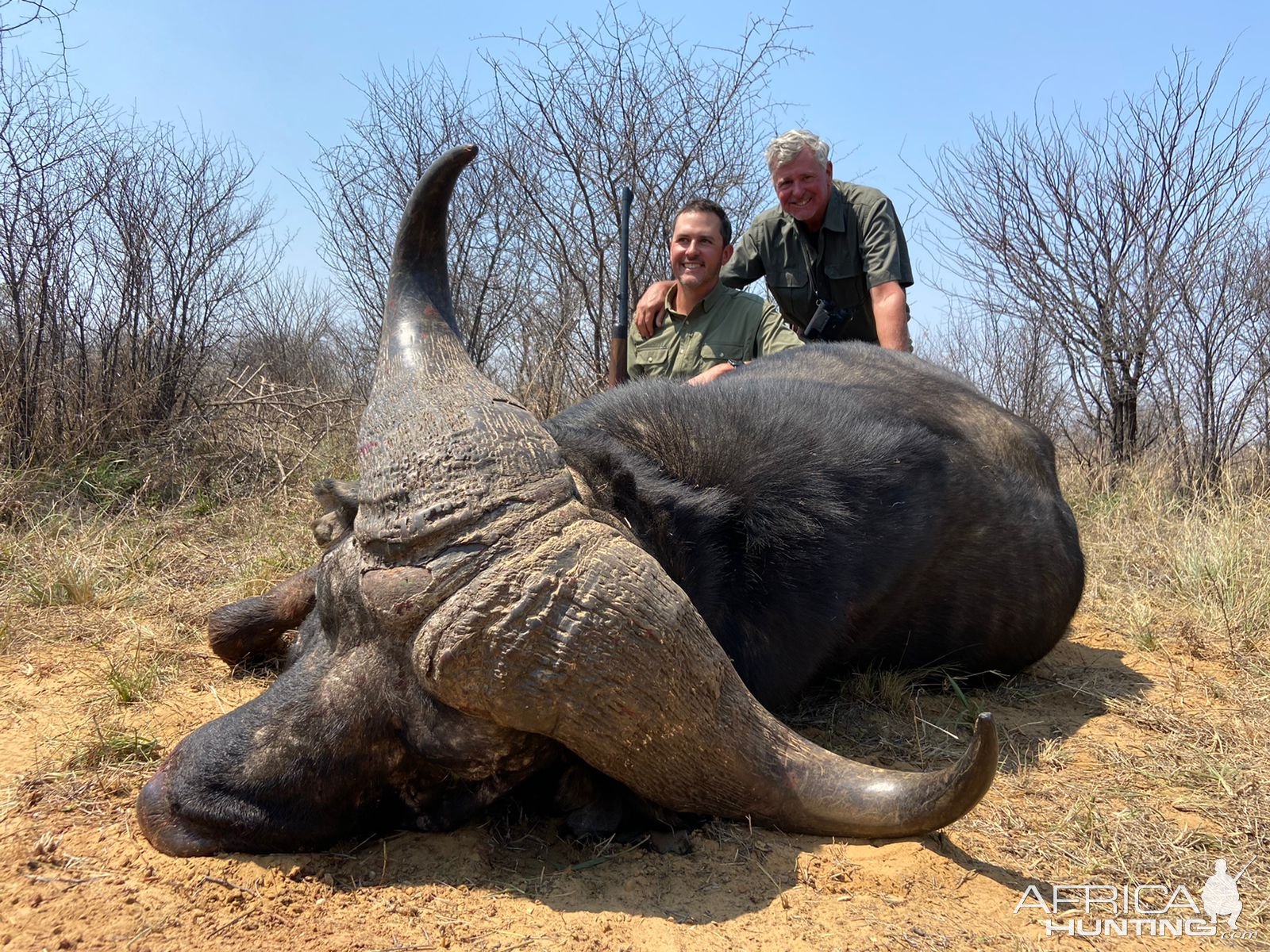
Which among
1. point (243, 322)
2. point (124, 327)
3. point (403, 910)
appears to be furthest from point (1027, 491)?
point (243, 322)

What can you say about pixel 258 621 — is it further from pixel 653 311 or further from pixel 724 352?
pixel 653 311

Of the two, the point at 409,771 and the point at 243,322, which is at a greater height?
the point at 243,322

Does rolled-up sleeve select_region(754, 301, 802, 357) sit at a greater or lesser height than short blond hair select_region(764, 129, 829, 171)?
lesser

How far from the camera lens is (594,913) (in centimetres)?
199

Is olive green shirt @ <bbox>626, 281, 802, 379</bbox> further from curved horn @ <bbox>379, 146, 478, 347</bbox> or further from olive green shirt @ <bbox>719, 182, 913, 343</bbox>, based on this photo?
curved horn @ <bbox>379, 146, 478, 347</bbox>

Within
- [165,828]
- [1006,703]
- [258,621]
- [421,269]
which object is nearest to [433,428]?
[421,269]

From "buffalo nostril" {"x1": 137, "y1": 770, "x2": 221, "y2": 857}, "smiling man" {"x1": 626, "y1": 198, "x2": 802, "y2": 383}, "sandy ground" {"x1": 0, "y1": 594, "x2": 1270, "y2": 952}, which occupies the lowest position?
"sandy ground" {"x1": 0, "y1": 594, "x2": 1270, "y2": 952}

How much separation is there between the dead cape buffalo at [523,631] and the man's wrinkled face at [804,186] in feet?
11.6

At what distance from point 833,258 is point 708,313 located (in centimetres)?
87

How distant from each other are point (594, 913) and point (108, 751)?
153 cm

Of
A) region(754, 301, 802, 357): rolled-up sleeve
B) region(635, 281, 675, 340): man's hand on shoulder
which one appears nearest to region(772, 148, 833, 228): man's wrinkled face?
region(754, 301, 802, 357): rolled-up sleeve

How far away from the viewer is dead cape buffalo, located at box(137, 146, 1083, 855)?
1.86 m

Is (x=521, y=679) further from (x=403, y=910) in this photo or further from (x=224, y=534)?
(x=224, y=534)

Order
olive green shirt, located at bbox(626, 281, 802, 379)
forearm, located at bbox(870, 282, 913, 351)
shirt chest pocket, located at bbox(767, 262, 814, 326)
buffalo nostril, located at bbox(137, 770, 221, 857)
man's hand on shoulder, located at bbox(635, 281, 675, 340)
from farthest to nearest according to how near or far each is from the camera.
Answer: man's hand on shoulder, located at bbox(635, 281, 675, 340), shirt chest pocket, located at bbox(767, 262, 814, 326), olive green shirt, located at bbox(626, 281, 802, 379), forearm, located at bbox(870, 282, 913, 351), buffalo nostril, located at bbox(137, 770, 221, 857)
